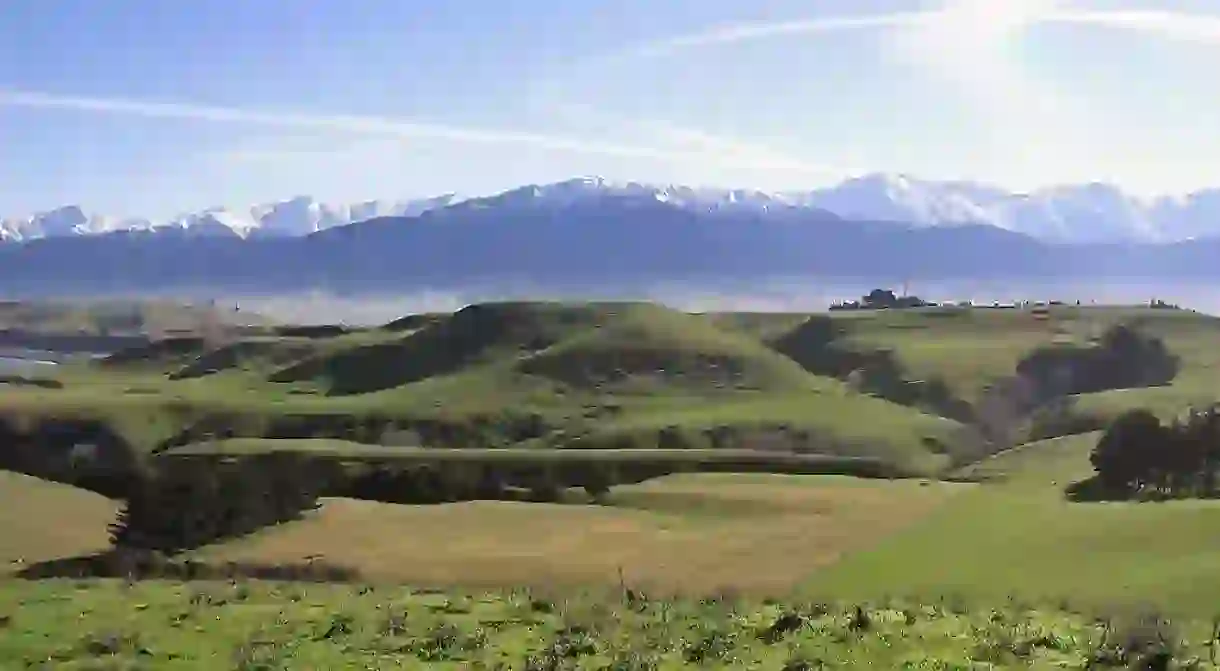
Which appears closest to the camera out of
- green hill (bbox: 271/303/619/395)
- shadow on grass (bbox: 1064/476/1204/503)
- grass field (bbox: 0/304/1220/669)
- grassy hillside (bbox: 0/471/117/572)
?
grass field (bbox: 0/304/1220/669)

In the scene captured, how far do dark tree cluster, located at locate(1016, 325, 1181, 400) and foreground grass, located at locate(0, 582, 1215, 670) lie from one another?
4974 inches

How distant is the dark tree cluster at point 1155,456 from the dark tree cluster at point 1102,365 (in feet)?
229

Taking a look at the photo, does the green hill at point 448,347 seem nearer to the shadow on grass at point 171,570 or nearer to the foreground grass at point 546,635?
the shadow on grass at point 171,570

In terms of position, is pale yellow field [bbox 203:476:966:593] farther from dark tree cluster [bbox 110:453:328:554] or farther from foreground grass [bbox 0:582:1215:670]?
foreground grass [bbox 0:582:1215:670]

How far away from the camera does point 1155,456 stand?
8006cm

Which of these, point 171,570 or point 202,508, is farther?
point 202,508

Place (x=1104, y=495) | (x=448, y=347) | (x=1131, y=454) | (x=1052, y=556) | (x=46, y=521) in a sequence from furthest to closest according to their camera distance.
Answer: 1. (x=448, y=347)
2. (x=1131, y=454)
3. (x=1104, y=495)
4. (x=46, y=521)
5. (x=1052, y=556)

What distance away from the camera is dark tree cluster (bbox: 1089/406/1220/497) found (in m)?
77.2

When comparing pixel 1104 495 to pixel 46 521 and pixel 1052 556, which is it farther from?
pixel 46 521

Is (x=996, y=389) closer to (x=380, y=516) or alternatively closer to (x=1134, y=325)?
(x=1134, y=325)

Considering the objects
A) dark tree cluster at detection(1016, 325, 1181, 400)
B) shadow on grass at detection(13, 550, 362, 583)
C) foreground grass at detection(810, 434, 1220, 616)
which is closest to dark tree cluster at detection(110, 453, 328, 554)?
shadow on grass at detection(13, 550, 362, 583)

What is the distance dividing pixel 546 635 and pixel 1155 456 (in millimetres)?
60900

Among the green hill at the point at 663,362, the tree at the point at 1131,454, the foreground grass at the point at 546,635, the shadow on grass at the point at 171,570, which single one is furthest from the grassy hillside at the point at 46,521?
the green hill at the point at 663,362

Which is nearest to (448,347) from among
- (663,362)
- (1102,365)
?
(663,362)
